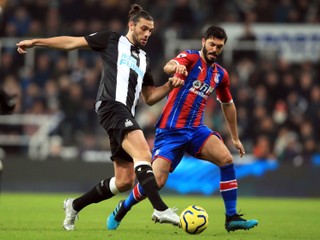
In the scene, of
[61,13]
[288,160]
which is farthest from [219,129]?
[61,13]

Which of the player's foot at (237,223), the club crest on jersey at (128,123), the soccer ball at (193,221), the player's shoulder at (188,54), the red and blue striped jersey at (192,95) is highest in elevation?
the player's shoulder at (188,54)

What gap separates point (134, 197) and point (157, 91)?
46.2 inches

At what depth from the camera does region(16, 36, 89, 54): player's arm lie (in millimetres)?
8039

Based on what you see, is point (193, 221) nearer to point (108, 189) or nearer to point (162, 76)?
point (108, 189)

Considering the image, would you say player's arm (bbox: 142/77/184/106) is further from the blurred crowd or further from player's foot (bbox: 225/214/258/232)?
the blurred crowd

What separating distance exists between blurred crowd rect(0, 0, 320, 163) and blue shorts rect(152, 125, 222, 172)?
25.8 ft

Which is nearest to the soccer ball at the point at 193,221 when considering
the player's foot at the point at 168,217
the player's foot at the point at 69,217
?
the player's foot at the point at 168,217

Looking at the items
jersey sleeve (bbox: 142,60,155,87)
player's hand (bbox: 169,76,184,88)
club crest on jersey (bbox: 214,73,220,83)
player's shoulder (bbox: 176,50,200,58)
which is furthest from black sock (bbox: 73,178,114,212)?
club crest on jersey (bbox: 214,73,220,83)

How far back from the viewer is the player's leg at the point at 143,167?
7.64 metres

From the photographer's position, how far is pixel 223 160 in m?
9.11

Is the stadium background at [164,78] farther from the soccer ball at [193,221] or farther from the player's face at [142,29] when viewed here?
the soccer ball at [193,221]

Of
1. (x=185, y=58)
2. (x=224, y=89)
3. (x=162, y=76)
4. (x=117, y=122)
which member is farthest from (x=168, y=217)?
(x=162, y=76)

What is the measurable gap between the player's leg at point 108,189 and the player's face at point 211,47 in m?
1.57

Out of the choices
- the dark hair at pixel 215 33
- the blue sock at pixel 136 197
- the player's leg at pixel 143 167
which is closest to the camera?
Result: the player's leg at pixel 143 167
